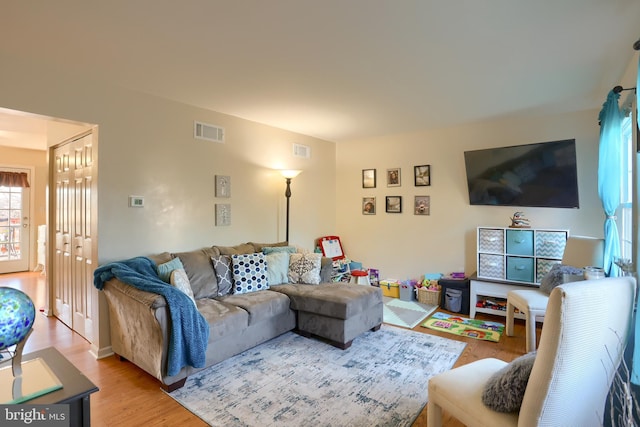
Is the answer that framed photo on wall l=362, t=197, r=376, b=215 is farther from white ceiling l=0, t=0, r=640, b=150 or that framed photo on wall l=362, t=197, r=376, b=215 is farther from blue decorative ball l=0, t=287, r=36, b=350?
blue decorative ball l=0, t=287, r=36, b=350

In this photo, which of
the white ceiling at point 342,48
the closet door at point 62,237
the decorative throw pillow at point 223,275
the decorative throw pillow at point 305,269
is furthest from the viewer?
the decorative throw pillow at point 305,269

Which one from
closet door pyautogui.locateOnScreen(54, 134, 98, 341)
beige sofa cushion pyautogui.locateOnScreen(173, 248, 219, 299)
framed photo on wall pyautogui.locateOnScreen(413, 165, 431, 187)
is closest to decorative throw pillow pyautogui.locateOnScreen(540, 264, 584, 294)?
framed photo on wall pyautogui.locateOnScreen(413, 165, 431, 187)

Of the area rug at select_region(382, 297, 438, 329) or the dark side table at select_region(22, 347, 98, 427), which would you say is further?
the area rug at select_region(382, 297, 438, 329)

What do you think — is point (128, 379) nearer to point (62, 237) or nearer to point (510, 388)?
point (62, 237)

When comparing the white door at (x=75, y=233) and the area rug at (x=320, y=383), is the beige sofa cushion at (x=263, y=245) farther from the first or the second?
the white door at (x=75, y=233)

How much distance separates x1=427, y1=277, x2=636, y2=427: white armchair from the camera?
1.14 m

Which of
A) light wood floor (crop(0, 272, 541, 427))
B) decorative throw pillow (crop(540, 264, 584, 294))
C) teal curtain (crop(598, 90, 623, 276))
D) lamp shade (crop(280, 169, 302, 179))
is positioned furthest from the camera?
lamp shade (crop(280, 169, 302, 179))

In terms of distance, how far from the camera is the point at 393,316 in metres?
4.04

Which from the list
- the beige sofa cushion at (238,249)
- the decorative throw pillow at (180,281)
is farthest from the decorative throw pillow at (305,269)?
the decorative throw pillow at (180,281)

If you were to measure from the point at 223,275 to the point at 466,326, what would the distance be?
2.71 metres

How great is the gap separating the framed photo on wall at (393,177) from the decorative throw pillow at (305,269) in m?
1.87

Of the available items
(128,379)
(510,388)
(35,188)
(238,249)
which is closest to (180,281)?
(128,379)

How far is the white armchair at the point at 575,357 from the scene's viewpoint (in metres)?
1.14

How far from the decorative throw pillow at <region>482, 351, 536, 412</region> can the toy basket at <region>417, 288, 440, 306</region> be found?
3.08m
